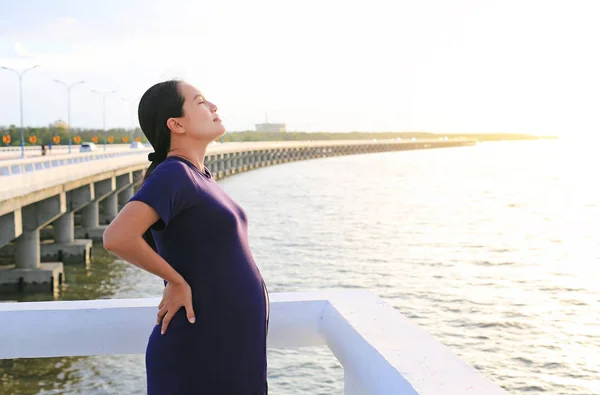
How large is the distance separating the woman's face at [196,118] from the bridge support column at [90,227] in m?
29.3

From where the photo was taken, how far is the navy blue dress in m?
2.39

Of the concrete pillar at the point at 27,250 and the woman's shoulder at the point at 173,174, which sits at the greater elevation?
the woman's shoulder at the point at 173,174

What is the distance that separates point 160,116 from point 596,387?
46.3 feet

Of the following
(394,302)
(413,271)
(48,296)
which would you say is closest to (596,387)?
(394,302)

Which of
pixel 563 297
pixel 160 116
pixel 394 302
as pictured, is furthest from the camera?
pixel 563 297

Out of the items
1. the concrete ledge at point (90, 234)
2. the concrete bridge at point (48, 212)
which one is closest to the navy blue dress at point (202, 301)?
the concrete bridge at point (48, 212)

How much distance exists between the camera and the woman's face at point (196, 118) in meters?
2.56

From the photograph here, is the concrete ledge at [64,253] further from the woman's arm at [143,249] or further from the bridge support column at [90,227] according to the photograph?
the woman's arm at [143,249]

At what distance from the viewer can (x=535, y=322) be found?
64.3 ft

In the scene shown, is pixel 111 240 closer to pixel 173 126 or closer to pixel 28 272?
pixel 173 126

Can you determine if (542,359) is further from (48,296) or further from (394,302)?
(48,296)

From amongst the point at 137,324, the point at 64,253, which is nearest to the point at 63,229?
the point at 64,253

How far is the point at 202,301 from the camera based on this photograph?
2.40 metres

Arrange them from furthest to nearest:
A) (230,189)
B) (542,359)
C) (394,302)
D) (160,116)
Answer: (230,189) → (394,302) → (542,359) → (160,116)
